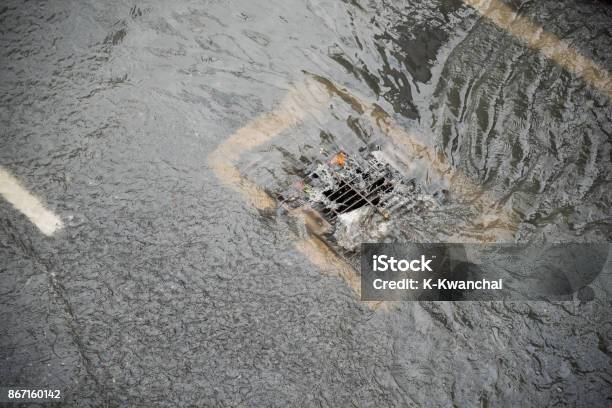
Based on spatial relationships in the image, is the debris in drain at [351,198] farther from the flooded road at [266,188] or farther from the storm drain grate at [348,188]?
the flooded road at [266,188]

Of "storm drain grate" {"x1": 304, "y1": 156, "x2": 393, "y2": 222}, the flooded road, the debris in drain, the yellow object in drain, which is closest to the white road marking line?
the flooded road

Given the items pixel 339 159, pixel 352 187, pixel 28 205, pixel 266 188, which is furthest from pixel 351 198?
pixel 28 205

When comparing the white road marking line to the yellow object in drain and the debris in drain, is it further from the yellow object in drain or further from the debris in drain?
the yellow object in drain

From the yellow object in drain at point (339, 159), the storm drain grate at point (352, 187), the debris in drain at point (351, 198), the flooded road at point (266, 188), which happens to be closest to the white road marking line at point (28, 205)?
the flooded road at point (266, 188)

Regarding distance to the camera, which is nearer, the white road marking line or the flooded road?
the flooded road

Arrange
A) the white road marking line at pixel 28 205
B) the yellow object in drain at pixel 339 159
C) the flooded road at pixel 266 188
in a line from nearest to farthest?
1. the flooded road at pixel 266 188
2. the white road marking line at pixel 28 205
3. the yellow object in drain at pixel 339 159

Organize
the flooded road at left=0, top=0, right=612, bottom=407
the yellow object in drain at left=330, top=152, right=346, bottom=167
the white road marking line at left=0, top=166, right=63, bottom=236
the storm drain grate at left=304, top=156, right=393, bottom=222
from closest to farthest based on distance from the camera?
the flooded road at left=0, top=0, right=612, bottom=407
the white road marking line at left=0, top=166, right=63, bottom=236
the storm drain grate at left=304, top=156, right=393, bottom=222
the yellow object in drain at left=330, top=152, right=346, bottom=167
